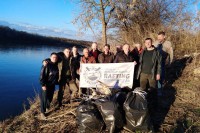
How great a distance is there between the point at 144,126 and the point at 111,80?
207cm

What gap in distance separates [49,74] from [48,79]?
140 mm

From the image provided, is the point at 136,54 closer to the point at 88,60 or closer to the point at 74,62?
the point at 88,60

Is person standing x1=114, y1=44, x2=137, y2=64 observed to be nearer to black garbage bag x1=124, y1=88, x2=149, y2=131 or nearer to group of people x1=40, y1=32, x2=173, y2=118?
group of people x1=40, y1=32, x2=173, y2=118

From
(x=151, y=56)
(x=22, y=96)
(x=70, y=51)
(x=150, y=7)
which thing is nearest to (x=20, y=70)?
(x=22, y=96)

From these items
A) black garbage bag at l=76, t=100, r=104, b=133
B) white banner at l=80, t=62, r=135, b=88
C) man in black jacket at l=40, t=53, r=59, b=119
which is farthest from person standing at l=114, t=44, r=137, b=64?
black garbage bag at l=76, t=100, r=104, b=133

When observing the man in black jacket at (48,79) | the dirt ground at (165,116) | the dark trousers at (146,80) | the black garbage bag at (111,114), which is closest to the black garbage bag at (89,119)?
the black garbage bag at (111,114)

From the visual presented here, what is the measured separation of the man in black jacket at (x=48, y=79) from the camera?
19.4ft

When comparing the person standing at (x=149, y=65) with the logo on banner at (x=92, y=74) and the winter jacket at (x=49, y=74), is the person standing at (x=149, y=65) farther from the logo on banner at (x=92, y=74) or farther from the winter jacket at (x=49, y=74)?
the winter jacket at (x=49, y=74)

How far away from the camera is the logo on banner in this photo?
671cm

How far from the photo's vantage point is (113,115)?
4789 mm

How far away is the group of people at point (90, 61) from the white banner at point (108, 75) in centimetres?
18

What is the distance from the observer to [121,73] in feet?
22.0

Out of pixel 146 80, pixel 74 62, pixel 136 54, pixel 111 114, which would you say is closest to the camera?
pixel 111 114

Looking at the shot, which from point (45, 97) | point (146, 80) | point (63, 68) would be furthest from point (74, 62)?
point (146, 80)
